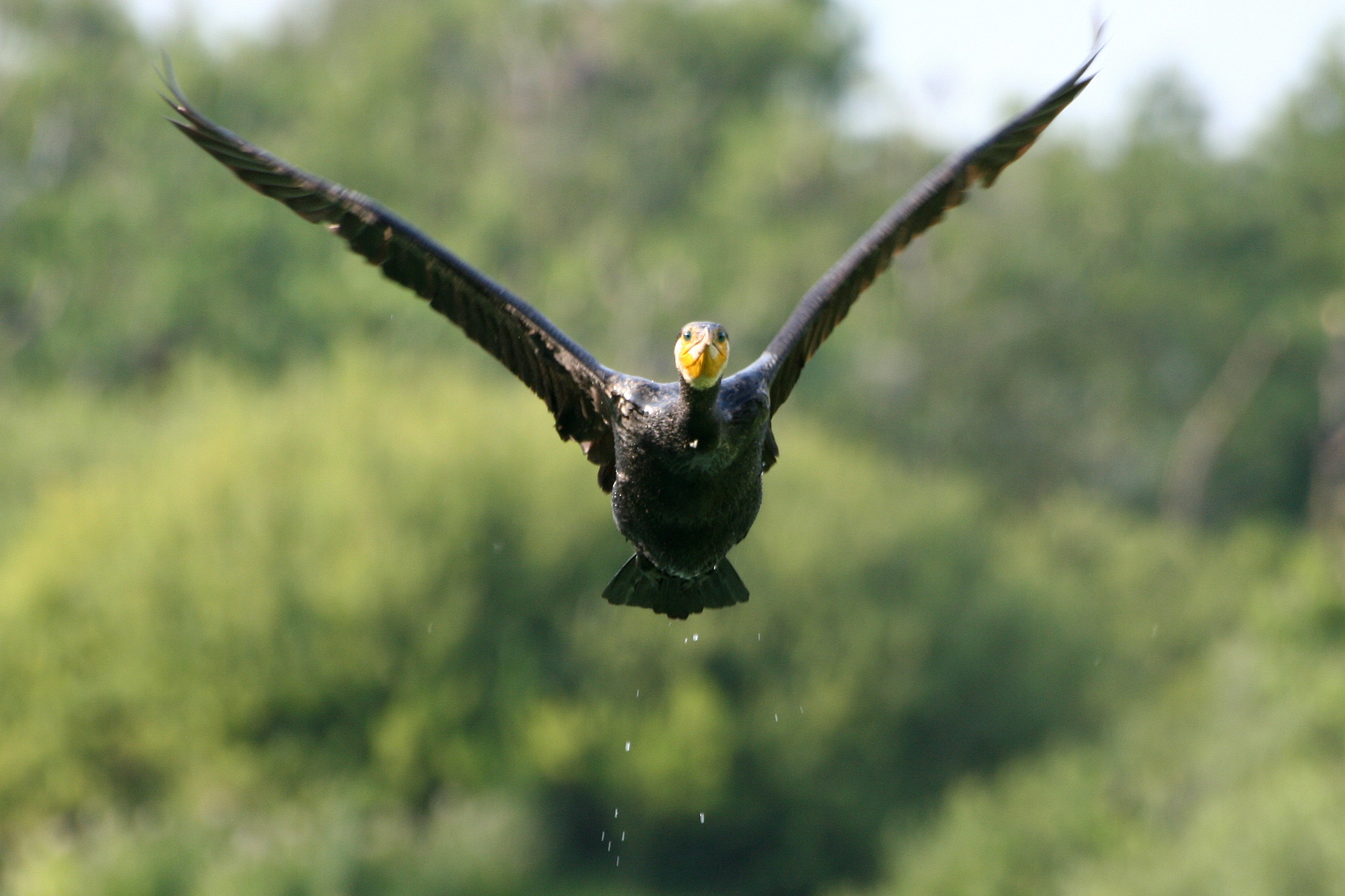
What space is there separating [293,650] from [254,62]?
27720mm

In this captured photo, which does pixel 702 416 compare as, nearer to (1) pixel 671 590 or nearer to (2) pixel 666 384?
(2) pixel 666 384

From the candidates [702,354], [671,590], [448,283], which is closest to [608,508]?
[671,590]

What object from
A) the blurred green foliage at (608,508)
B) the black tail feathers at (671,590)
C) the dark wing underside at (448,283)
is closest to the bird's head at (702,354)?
the dark wing underside at (448,283)

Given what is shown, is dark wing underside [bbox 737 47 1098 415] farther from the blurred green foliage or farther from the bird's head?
the blurred green foliage

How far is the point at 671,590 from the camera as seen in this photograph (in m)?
7.90

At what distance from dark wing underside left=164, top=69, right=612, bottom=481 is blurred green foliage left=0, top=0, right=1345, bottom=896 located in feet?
81.0

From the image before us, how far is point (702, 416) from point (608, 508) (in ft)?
108

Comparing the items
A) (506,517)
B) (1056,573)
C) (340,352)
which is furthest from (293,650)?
(1056,573)

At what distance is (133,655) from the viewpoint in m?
37.7

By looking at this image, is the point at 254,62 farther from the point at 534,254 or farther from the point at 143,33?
the point at 534,254

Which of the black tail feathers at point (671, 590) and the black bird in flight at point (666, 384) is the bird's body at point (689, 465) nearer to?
the black bird in flight at point (666, 384)

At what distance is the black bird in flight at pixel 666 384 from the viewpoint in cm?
698

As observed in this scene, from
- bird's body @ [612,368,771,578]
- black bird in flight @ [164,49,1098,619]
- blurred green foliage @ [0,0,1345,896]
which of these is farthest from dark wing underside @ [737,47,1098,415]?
blurred green foliage @ [0,0,1345,896]

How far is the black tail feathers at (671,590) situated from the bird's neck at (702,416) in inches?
41.9
